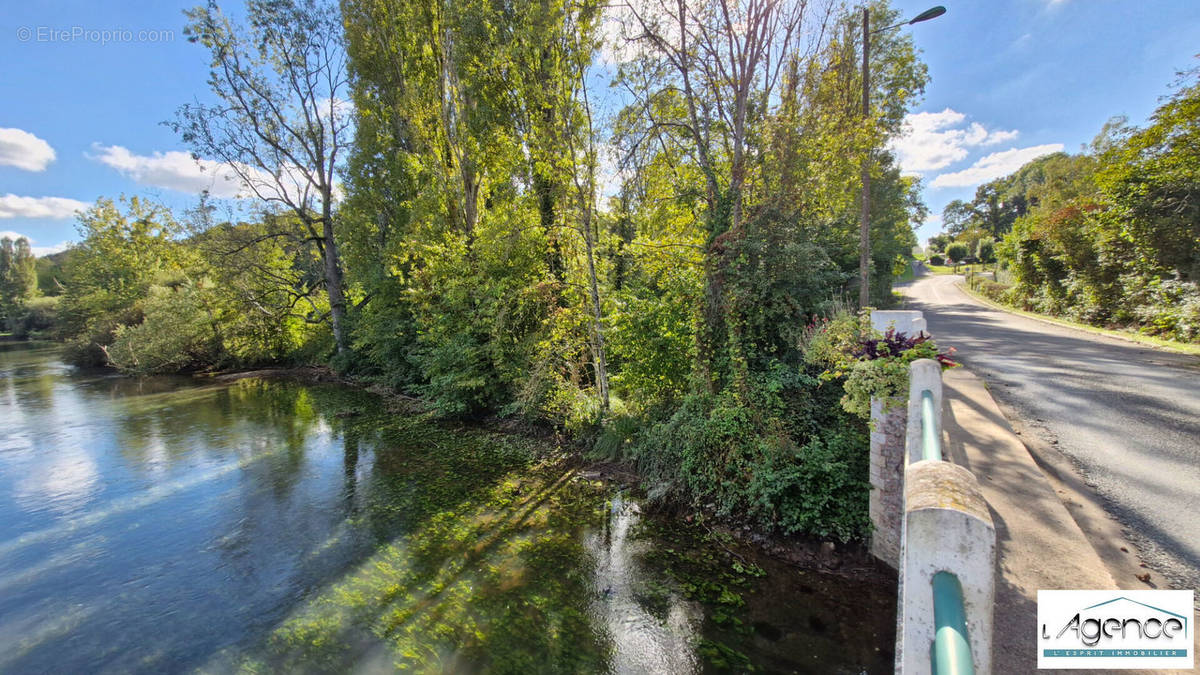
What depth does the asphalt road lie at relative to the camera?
12.8 feet

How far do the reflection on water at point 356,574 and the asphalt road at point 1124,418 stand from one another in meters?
2.38

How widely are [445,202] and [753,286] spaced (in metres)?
10.2

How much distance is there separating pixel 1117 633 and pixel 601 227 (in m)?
9.68

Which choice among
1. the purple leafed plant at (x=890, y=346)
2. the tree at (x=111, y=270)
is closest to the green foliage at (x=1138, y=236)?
the purple leafed plant at (x=890, y=346)

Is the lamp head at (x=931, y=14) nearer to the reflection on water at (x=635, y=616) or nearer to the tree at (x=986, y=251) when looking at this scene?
the reflection on water at (x=635, y=616)

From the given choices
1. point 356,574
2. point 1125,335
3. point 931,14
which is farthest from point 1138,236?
point 356,574

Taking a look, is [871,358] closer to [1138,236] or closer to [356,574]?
[356,574]

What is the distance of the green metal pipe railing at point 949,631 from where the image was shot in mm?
986

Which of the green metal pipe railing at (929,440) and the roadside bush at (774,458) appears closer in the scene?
the green metal pipe railing at (929,440)

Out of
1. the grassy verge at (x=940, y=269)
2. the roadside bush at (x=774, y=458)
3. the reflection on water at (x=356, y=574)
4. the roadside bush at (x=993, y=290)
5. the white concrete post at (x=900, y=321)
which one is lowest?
the reflection on water at (x=356, y=574)

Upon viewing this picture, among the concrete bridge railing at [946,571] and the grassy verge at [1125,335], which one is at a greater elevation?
the concrete bridge railing at [946,571]

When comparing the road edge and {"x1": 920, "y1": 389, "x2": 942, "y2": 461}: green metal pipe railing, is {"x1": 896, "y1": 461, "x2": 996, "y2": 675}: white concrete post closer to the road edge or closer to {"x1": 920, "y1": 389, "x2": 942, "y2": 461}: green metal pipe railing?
{"x1": 920, "y1": 389, "x2": 942, "y2": 461}: green metal pipe railing

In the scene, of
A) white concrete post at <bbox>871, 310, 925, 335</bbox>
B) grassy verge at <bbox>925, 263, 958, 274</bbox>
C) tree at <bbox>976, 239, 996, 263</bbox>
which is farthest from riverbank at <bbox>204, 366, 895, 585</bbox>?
grassy verge at <bbox>925, 263, 958, 274</bbox>

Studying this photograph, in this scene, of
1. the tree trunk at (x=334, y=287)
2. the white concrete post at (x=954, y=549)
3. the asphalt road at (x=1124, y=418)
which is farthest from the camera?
the tree trunk at (x=334, y=287)
